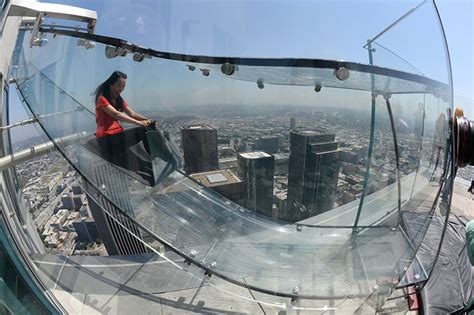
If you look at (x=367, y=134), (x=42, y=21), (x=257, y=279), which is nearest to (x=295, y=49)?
(x=367, y=134)

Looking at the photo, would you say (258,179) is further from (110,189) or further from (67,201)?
(67,201)

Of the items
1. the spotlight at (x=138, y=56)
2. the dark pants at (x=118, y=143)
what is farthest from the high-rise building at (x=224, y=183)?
the spotlight at (x=138, y=56)

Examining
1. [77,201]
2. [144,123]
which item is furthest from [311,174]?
[77,201]

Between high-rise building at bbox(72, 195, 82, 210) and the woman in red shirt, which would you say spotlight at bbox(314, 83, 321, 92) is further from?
high-rise building at bbox(72, 195, 82, 210)

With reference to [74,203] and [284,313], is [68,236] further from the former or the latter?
[284,313]

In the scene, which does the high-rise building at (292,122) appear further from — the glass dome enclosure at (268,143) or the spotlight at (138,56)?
the spotlight at (138,56)

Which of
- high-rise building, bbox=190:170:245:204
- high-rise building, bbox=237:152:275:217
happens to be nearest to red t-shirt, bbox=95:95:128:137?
high-rise building, bbox=190:170:245:204
